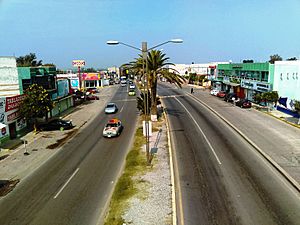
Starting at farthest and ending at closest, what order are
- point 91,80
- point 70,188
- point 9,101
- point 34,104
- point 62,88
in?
point 91,80, point 62,88, point 34,104, point 9,101, point 70,188

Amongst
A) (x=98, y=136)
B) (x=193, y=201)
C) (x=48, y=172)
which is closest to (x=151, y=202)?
(x=193, y=201)

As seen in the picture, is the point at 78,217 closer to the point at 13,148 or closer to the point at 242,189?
the point at 242,189

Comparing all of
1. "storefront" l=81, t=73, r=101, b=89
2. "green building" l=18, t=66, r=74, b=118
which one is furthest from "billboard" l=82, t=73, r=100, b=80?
"green building" l=18, t=66, r=74, b=118

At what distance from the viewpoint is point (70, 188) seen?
17500 mm

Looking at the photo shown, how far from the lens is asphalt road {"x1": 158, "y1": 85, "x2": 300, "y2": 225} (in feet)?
43.6

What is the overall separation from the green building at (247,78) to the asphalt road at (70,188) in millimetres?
29172

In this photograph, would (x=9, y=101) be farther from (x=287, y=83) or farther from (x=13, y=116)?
(x=287, y=83)

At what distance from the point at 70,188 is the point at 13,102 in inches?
720

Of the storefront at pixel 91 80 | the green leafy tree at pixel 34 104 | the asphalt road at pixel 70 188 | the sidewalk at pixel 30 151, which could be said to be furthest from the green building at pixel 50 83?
the storefront at pixel 91 80

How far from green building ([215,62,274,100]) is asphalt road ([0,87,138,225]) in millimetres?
29172

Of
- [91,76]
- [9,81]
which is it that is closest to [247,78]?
[9,81]

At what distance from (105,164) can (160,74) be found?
60.3 feet

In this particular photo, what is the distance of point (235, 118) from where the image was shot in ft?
125

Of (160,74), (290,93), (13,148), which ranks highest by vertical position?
(160,74)
